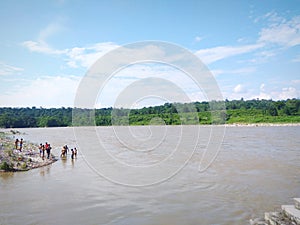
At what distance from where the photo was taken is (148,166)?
18.1 metres

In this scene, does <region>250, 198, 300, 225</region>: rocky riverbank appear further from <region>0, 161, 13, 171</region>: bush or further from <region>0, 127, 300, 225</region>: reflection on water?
<region>0, 161, 13, 171</region>: bush

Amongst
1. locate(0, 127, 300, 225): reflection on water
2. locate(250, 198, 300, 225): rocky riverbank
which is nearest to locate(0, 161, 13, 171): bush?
locate(0, 127, 300, 225): reflection on water

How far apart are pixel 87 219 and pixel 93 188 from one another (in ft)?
12.8

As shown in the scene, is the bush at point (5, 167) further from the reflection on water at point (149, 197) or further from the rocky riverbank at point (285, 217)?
the rocky riverbank at point (285, 217)

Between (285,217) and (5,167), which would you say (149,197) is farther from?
(5,167)

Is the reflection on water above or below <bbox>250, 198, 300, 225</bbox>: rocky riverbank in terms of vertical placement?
below

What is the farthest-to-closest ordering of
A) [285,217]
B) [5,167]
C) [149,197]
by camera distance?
[5,167], [149,197], [285,217]

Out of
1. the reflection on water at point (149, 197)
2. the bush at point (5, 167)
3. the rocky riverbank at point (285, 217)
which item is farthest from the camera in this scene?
the bush at point (5, 167)

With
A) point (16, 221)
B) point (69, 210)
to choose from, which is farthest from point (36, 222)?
point (69, 210)

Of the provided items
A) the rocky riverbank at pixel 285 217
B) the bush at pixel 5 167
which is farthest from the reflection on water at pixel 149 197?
the bush at pixel 5 167

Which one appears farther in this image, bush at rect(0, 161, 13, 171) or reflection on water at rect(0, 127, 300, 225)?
bush at rect(0, 161, 13, 171)

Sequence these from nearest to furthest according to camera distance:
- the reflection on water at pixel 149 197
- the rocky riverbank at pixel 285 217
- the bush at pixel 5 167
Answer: the rocky riverbank at pixel 285 217 → the reflection on water at pixel 149 197 → the bush at pixel 5 167

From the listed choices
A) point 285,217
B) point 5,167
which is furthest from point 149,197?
point 5,167

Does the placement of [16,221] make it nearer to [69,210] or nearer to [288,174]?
[69,210]
